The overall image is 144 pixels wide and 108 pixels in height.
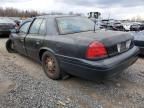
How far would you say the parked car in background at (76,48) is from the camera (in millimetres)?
3180

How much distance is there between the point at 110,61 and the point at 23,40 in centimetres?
292

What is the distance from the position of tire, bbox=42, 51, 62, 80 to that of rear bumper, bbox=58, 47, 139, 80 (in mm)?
296

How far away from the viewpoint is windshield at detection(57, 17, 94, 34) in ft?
12.9

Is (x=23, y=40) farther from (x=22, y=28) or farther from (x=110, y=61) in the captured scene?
(x=110, y=61)

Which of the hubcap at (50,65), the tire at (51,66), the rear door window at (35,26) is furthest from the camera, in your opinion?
the rear door window at (35,26)

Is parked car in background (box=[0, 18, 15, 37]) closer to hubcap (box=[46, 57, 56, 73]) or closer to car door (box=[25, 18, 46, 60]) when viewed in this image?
car door (box=[25, 18, 46, 60])

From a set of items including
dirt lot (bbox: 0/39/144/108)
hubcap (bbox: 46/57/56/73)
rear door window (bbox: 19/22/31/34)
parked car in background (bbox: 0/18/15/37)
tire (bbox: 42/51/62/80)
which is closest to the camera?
dirt lot (bbox: 0/39/144/108)

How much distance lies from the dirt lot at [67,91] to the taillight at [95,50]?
0.81m

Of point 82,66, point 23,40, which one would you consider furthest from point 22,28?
point 82,66

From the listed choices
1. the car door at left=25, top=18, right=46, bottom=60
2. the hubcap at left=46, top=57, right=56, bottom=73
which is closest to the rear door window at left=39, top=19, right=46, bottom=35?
the car door at left=25, top=18, right=46, bottom=60

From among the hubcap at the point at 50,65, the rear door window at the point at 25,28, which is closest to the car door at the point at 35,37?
the rear door window at the point at 25,28

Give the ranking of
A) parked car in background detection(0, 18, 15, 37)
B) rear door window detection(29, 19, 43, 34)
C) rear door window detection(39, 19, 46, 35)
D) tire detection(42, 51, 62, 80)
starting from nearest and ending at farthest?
1. tire detection(42, 51, 62, 80)
2. rear door window detection(39, 19, 46, 35)
3. rear door window detection(29, 19, 43, 34)
4. parked car in background detection(0, 18, 15, 37)

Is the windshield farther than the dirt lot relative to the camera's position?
Yes

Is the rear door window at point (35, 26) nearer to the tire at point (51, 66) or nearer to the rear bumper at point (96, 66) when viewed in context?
the tire at point (51, 66)
